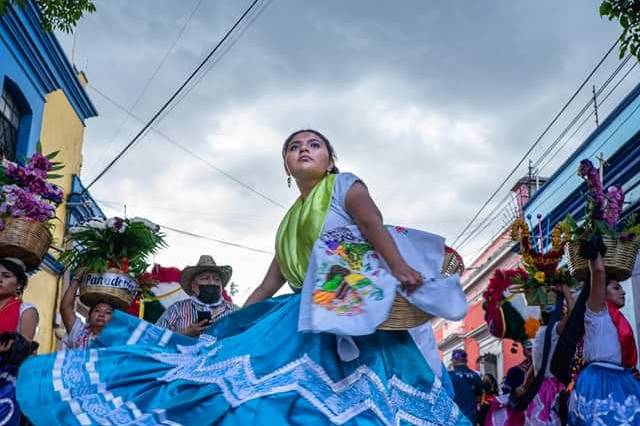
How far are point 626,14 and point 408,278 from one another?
389 centimetres

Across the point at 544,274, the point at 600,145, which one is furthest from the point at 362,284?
the point at 600,145

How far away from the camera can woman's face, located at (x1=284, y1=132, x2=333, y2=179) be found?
3535 mm

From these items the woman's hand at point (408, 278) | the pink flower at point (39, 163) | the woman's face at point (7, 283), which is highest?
the pink flower at point (39, 163)

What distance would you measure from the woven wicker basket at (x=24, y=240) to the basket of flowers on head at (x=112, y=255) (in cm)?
97

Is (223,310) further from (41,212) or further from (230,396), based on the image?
(230,396)

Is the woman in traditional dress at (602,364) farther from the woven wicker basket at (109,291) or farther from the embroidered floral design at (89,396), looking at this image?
the embroidered floral design at (89,396)

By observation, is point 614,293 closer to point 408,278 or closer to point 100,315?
point 408,278

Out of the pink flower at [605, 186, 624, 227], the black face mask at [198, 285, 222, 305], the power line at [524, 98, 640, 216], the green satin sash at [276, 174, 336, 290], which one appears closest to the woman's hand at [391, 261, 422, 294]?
the green satin sash at [276, 174, 336, 290]

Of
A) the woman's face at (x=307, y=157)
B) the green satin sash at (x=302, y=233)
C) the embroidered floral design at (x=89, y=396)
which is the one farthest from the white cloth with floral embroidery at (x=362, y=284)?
the embroidered floral design at (x=89, y=396)

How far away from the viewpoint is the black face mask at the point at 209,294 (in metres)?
6.36

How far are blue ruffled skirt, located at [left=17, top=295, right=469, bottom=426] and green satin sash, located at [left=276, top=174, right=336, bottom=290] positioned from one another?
0.93 feet

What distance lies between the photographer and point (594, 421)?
17.2 ft

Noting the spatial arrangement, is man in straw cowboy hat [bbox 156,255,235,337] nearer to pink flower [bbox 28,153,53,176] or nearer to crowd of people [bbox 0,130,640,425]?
pink flower [bbox 28,153,53,176]

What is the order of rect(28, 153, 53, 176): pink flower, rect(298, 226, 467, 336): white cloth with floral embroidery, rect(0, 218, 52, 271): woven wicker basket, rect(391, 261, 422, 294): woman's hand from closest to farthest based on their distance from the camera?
rect(298, 226, 467, 336): white cloth with floral embroidery
rect(391, 261, 422, 294): woman's hand
rect(0, 218, 52, 271): woven wicker basket
rect(28, 153, 53, 176): pink flower
